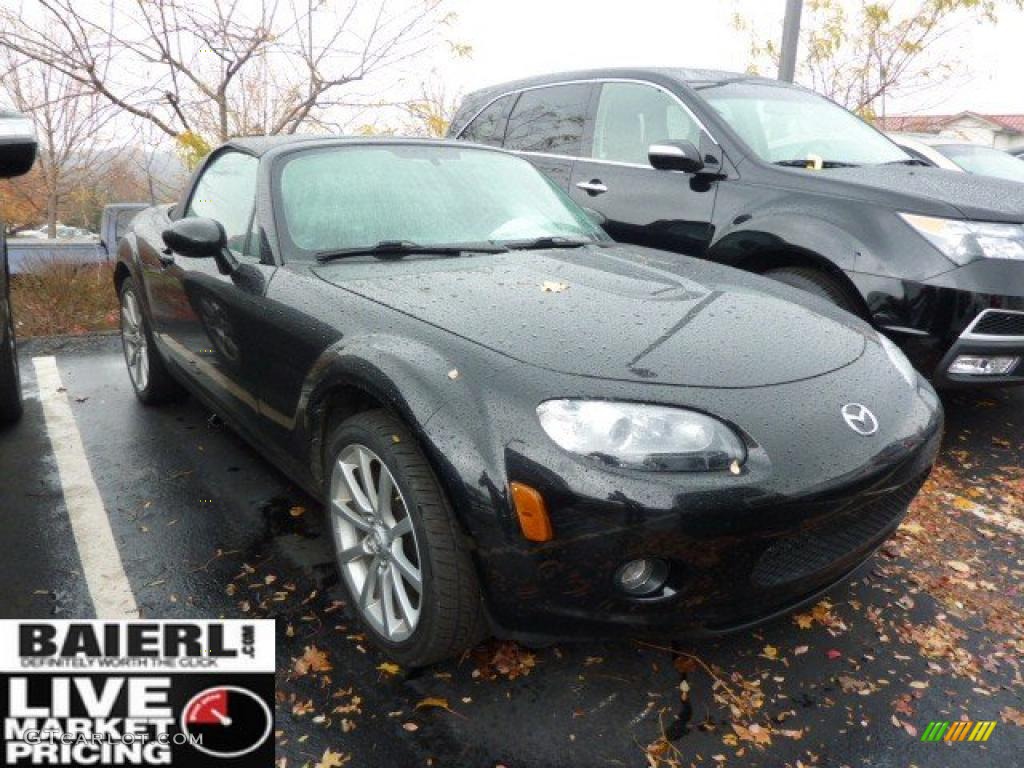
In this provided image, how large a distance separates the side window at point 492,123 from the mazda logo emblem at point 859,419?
4087mm

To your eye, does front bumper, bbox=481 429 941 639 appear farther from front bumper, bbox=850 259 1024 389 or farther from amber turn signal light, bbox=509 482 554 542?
front bumper, bbox=850 259 1024 389

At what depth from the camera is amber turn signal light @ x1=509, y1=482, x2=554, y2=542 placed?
1887mm

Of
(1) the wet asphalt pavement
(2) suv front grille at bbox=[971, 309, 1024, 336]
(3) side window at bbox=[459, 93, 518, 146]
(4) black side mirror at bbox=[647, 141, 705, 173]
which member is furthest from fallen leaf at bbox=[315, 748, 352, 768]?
(3) side window at bbox=[459, 93, 518, 146]

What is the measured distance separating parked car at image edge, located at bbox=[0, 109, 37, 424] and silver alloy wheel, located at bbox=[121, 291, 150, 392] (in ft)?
1.95

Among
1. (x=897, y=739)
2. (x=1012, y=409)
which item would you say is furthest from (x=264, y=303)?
(x=1012, y=409)

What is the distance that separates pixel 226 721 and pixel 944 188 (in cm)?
380

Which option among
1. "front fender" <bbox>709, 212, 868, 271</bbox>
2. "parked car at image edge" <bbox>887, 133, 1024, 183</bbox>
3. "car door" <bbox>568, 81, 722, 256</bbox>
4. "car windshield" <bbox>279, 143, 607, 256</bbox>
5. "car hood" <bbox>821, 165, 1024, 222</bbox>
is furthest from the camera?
"parked car at image edge" <bbox>887, 133, 1024, 183</bbox>

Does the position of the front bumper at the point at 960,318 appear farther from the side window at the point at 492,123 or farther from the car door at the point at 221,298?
the side window at the point at 492,123

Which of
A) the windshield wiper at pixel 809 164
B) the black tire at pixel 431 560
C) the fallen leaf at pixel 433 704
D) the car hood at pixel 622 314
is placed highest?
the windshield wiper at pixel 809 164

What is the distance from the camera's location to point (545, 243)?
10.6ft

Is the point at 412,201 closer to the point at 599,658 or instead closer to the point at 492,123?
the point at 599,658

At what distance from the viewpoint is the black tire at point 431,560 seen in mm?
2049

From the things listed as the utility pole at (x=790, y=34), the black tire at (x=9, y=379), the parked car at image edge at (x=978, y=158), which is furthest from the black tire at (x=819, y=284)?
the parked car at image edge at (x=978, y=158)

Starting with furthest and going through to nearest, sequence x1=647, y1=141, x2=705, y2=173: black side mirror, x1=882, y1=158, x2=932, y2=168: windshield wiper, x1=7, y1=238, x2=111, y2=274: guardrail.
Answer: x1=7, y1=238, x2=111, y2=274: guardrail → x1=882, y1=158, x2=932, y2=168: windshield wiper → x1=647, y1=141, x2=705, y2=173: black side mirror
